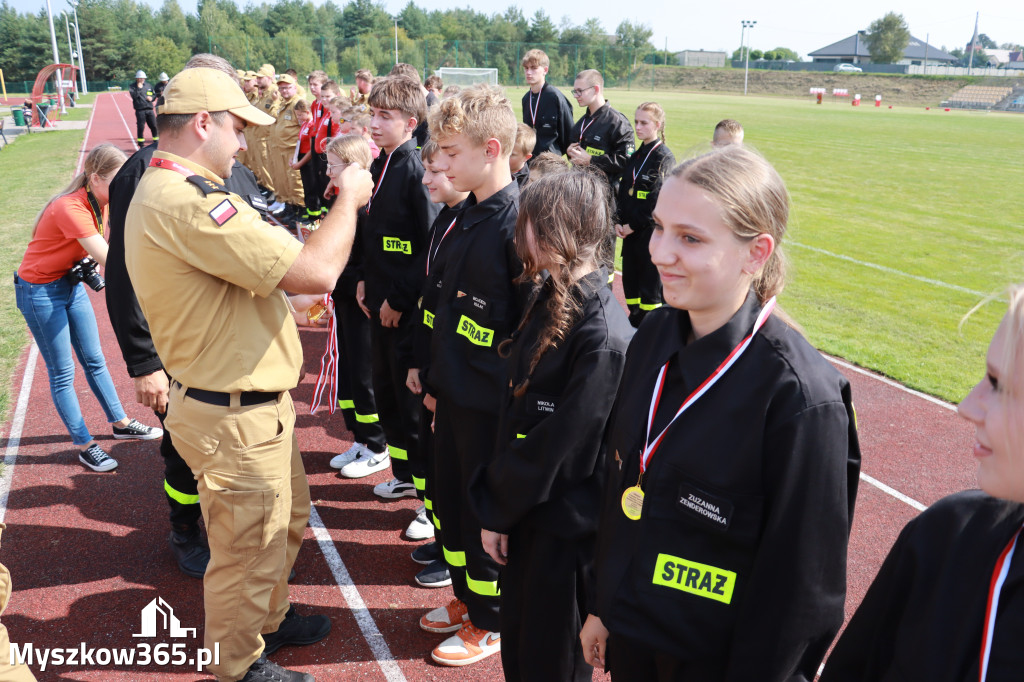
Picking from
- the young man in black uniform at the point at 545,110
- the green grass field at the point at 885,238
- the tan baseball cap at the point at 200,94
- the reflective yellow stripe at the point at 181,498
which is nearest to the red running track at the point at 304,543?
the reflective yellow stripe at the point at 181,498

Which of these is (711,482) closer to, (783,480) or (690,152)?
(783,480)

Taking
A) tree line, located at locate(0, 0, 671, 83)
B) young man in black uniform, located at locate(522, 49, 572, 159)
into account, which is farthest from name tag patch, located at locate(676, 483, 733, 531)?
tree line, located at locate(0, 0, 671, 83)

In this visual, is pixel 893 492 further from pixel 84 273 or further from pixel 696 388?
pixel 84 273

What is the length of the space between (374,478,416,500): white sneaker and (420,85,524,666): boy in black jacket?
1.66 m

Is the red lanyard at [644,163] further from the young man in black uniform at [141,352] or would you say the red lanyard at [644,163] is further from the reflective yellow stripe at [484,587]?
the reflective yellow stripe at [484,587]

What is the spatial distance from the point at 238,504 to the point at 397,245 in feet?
6.89

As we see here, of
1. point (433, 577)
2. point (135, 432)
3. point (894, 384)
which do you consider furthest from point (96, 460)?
point (894, 384)

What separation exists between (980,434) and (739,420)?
0.49 m

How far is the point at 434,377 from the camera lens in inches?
123

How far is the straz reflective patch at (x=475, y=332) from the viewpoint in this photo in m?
2.97

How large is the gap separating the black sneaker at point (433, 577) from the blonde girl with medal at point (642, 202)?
4.39m

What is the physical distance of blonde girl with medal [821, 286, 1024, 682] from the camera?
1181mm

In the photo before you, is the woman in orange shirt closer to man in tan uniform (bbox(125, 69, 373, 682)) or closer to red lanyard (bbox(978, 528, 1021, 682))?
man in tan uniform (bbox(125, 69, 373, 682))

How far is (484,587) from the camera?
3.20 metres
